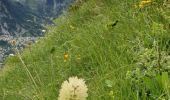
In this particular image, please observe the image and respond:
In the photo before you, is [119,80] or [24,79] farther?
[24,79]

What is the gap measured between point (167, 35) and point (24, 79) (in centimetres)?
283

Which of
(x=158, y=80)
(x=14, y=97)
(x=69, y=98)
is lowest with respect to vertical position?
(x=69, y=98)

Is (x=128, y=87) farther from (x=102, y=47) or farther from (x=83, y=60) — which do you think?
(x=83, y=60)

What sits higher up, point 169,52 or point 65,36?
point 65,36

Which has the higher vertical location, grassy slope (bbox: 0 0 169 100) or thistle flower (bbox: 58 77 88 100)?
grassy slope (bbox: 0 0 169 100)

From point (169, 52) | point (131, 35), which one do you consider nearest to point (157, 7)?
point (131, 35)

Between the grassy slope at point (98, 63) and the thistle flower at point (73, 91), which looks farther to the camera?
the grassy slope at point (98, 63)

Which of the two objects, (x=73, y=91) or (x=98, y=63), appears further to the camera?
(x=98, y=63)

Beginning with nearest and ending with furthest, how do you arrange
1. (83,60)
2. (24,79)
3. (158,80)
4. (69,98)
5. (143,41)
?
(69,98) < (158,80) < (143,41) < (83,60) < (24,79)

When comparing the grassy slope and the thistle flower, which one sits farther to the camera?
the grassy slope

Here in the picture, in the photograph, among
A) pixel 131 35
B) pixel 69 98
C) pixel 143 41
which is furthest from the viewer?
pixel 131 35

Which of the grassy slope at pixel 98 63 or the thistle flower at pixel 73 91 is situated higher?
the grassy slope at pixel 98 63

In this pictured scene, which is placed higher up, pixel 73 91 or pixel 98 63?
pixel 98 63

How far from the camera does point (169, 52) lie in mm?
4473
